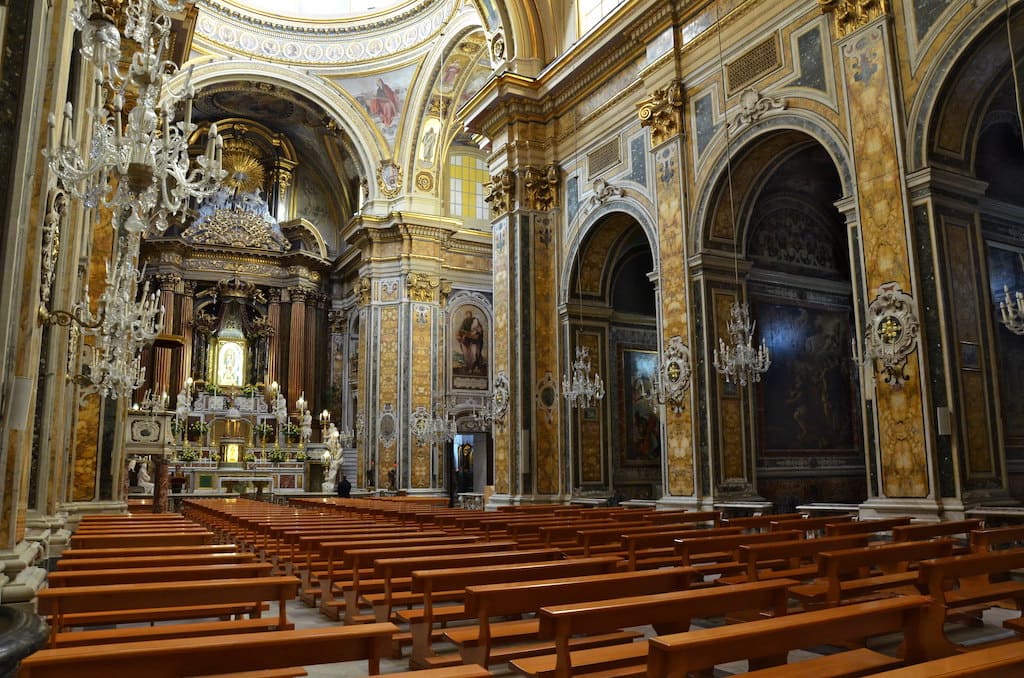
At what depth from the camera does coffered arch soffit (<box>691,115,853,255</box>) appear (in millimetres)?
11250

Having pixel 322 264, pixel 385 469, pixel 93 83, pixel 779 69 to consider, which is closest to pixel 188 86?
pixel 93 83

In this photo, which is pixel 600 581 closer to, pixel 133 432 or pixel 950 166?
pixel 950 166

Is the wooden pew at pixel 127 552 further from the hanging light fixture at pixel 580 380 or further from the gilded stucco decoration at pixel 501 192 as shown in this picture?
the gilded stucco decoration at pixel 501 192

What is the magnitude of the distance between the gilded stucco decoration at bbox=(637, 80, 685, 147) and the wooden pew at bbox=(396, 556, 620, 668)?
9.54 meters

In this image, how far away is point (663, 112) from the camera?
1288 centimetres

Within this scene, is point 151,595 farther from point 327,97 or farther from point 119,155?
point 327,97

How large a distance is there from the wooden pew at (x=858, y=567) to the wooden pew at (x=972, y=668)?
77.0 inches

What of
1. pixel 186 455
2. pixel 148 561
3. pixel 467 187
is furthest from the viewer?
pixel 467 187

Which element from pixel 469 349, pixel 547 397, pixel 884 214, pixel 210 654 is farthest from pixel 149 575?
pixel 469 349

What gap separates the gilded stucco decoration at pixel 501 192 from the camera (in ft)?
52.1

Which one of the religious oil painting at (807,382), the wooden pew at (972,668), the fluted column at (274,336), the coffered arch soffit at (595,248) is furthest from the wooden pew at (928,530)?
the fluted column at (274,336)

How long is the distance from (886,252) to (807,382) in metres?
5.11

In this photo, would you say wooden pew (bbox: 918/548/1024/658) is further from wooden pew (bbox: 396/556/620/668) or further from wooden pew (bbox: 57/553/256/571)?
wooden pew (bbox: 57/553/256/571)

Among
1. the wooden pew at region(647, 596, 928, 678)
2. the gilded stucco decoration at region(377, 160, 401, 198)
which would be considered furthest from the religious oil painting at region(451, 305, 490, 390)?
the wooden pew at region(647, 596, 928, 678)
